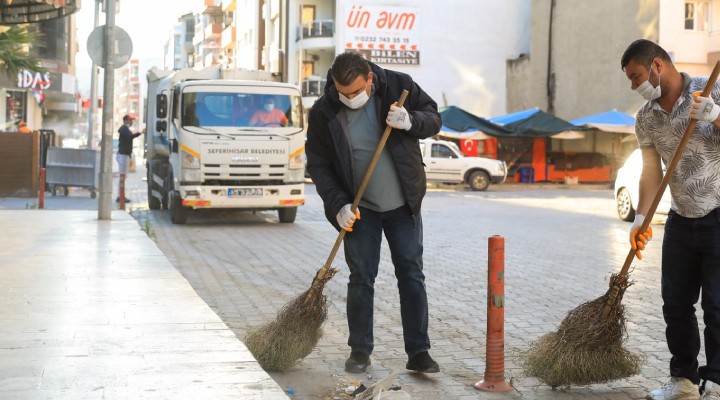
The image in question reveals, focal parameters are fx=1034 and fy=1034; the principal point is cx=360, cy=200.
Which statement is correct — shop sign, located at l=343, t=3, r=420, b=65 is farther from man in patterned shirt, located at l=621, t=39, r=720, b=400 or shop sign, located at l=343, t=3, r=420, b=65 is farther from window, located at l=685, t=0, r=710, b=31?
man in patterned shirt, located at l=621, t=39, r=720, b=400

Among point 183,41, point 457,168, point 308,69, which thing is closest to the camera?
point 457,168

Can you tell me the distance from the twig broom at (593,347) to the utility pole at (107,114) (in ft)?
37.3

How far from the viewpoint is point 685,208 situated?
16.6ft

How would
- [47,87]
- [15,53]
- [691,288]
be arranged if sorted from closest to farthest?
1. [691,288]
2. [15,53]
3. [47,87]

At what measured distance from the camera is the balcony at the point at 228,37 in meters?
79.9

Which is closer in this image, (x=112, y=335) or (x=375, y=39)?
(x=112, y=335)

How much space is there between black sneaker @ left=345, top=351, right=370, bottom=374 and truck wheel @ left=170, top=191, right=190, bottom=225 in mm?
11691

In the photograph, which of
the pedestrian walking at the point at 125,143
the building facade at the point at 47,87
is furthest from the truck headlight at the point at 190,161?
the building facade at the point at 47,87

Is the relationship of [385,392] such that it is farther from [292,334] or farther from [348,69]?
[348,69]

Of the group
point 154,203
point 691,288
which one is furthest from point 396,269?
point 154,203

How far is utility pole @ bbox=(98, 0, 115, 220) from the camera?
15711 millimetres

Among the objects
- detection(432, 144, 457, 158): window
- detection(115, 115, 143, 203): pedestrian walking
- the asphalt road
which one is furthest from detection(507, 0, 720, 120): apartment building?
detection(115, 115, 143, 203): pedestrian walking

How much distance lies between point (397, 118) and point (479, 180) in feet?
93.9

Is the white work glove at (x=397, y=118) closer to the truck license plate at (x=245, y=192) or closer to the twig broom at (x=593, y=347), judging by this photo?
the twig broom at (x=593, y=347)
